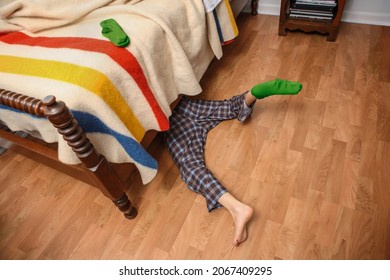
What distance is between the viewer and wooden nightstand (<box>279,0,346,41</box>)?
1.53 m

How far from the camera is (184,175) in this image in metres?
1.02

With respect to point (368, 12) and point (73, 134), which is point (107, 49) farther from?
point (368, 12)

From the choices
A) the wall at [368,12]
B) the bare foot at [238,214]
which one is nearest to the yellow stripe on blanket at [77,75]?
the bare foot at [238,214]

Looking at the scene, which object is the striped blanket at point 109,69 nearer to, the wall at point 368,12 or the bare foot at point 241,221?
the bare foot at point 241,221

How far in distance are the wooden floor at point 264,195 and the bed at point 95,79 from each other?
0.17 m

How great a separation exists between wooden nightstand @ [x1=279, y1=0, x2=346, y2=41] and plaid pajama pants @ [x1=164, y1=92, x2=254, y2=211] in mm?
810

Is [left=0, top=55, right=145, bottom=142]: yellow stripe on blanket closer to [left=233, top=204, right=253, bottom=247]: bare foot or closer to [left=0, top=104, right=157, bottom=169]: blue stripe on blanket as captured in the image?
[left=0, top=104, right=157, bottom=169]: blue stripe on blanket

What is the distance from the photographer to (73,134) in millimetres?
633

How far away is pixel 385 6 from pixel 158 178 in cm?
173

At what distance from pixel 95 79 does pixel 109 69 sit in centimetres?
6

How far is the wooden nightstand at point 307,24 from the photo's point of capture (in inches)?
60.2
